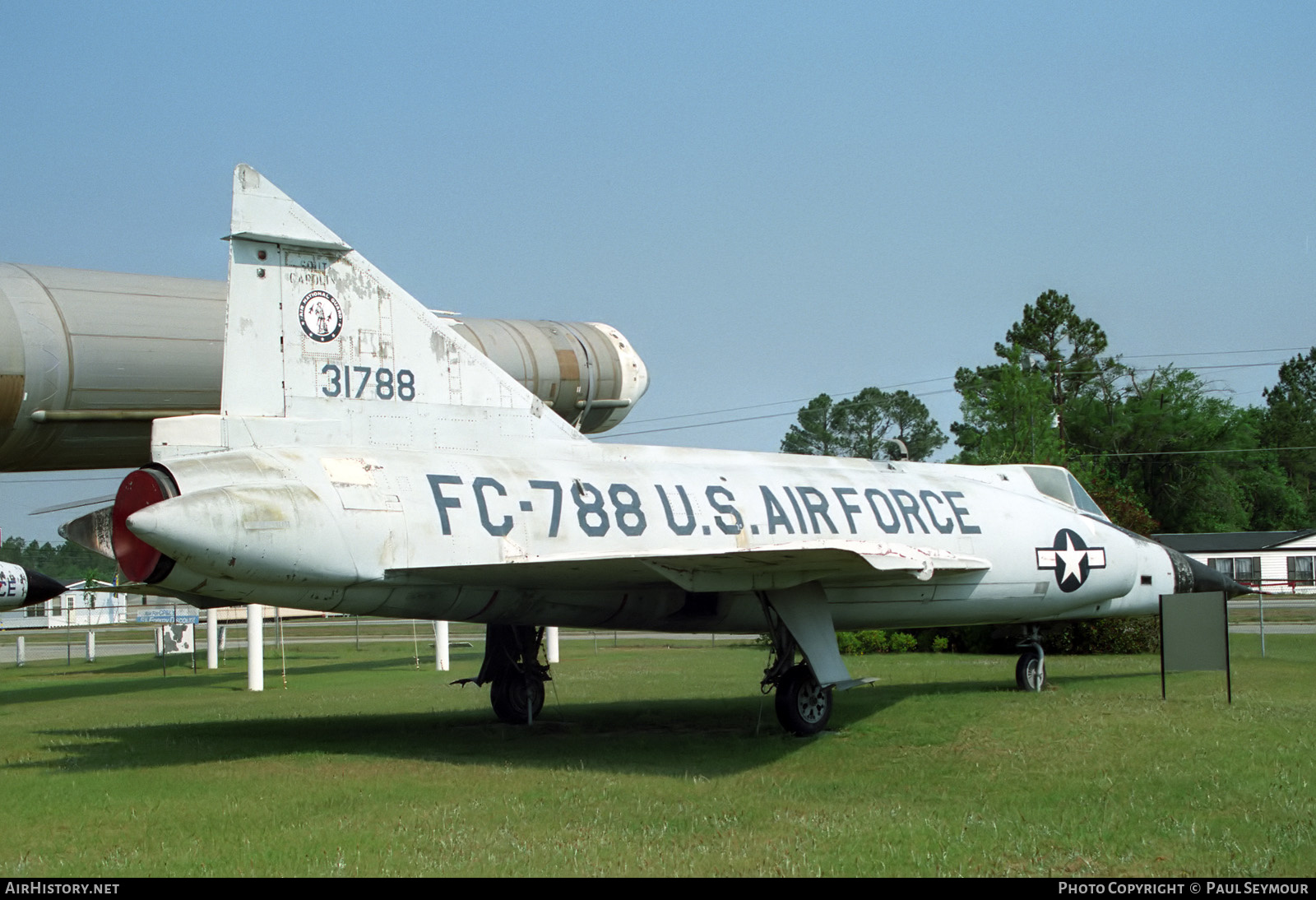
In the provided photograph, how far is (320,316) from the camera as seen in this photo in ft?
32.5

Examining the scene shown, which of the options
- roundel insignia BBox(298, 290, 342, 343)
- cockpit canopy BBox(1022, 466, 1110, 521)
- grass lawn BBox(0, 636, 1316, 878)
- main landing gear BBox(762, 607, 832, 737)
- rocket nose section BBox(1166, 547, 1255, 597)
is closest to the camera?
grass lawn BBox(0, 636, 1316, 878)

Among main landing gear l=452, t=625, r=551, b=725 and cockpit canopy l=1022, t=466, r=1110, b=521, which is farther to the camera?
cockpit canopy l=1022, t=466, r=1110, b=521

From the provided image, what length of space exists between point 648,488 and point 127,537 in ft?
14.2

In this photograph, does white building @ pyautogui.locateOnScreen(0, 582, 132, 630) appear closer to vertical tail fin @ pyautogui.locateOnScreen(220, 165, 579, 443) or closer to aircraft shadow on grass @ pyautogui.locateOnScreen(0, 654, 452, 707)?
aircraft shadow on grass @ pyautogui.locateOnScreen(0, 654, 452, 707)

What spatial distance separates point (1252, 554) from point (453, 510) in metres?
47.3

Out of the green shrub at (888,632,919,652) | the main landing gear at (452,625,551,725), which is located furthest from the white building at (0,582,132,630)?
the main landing gear at (452,625,551,725)

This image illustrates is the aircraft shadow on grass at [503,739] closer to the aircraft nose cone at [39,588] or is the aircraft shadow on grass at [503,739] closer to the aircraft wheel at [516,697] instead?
the aircraft wheel at [516,697]

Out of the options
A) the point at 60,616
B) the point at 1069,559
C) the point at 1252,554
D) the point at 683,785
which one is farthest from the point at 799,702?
the point at 60,616

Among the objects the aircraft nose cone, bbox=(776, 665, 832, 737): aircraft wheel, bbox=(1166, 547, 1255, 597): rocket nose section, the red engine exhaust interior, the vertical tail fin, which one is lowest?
bbox=(776, 665, 832, 737): aircraft wheel

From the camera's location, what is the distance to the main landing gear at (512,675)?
12.6m

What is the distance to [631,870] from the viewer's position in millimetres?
6059

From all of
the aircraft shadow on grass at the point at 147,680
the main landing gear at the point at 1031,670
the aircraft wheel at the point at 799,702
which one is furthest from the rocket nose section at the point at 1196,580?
the aircraft shadow on grass at the point at 147,680

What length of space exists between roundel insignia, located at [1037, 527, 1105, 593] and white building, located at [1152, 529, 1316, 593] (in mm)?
37527

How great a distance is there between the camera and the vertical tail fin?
9.56 meters
